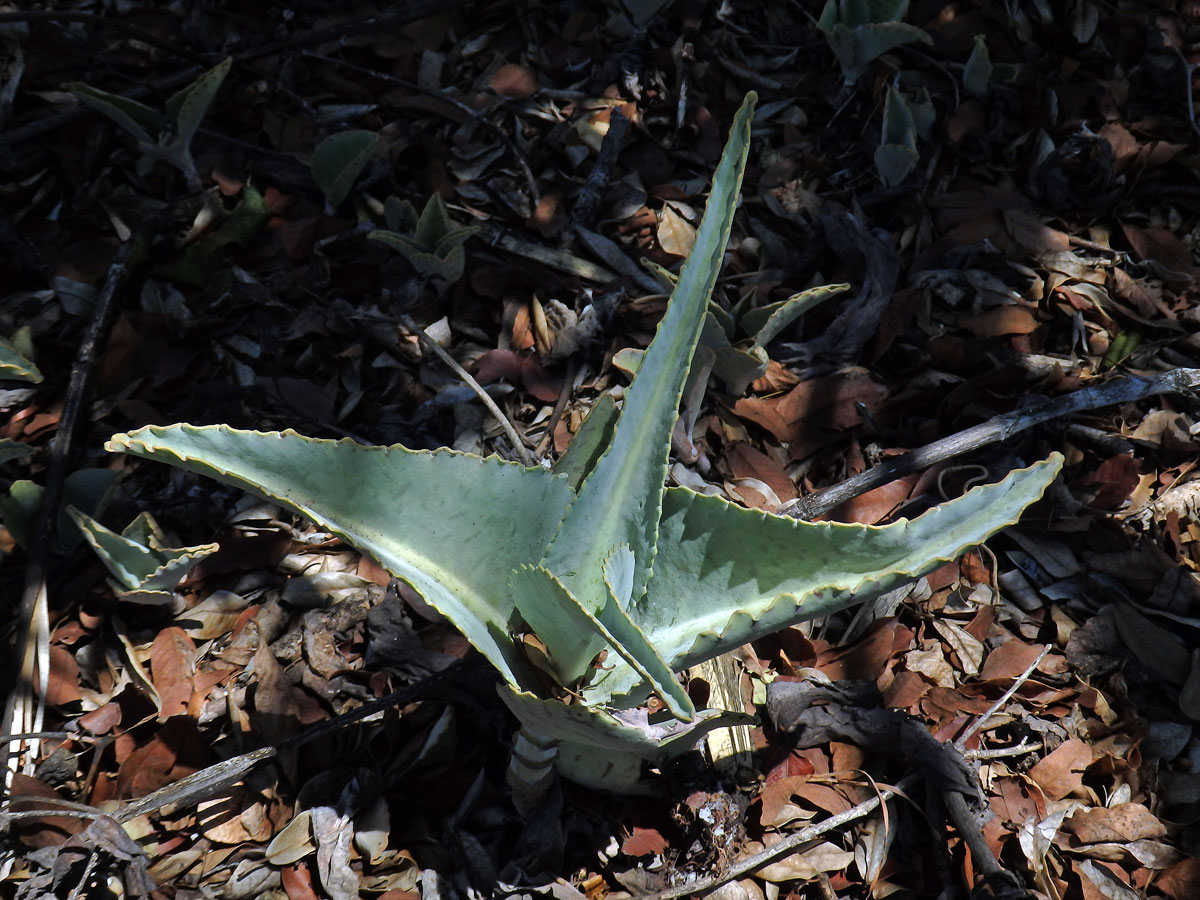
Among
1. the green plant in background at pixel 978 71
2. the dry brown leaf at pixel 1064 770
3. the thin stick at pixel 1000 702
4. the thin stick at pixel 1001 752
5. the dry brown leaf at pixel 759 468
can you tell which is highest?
the green plant in background at pixel 978 71

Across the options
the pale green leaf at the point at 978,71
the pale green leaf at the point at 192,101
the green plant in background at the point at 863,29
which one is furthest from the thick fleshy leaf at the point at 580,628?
the pale green leaf at the point at 978,71

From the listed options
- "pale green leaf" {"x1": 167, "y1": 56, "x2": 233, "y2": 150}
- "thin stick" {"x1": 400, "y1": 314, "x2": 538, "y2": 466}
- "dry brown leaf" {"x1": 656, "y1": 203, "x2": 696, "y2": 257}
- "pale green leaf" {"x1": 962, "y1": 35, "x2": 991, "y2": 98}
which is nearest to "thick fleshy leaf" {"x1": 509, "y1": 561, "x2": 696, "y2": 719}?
"thin stick" {"x1": 400, "y1": 314, "x2": 538, "y2": 466}

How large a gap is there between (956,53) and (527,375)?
1.30 m

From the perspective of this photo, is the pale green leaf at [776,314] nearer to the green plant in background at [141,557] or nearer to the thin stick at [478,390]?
the thin stick at [478,390]

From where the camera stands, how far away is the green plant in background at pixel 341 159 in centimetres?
177

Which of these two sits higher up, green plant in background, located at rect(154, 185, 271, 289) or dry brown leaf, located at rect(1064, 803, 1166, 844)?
green plant in background, located at rect(154, 185, 271, 289)

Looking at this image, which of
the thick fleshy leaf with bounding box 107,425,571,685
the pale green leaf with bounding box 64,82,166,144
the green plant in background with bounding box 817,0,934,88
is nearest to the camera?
the thick fleshy leaf with bounding box 107,425,571,685

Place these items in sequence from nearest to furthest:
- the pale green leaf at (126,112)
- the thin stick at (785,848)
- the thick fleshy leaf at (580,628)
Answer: the thick fleshy leaf at (580,628) → the thin stick at (785,848) → the pale green leaf at (126,112)

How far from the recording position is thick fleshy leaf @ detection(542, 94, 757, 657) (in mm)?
913

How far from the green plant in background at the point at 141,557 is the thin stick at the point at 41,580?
76 millimetres

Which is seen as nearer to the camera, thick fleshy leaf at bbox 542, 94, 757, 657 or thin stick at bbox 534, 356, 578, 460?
thick fleshy leaf at bbox 542, 94, 757, 657

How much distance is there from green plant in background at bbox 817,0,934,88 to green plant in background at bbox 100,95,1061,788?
45.3 inches

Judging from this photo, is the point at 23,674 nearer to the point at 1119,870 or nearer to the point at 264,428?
the point at 264,428

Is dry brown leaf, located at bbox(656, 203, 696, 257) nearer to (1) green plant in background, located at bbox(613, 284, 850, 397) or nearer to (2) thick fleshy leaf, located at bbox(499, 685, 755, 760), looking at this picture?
(1) green plant in background, located at bbox(613, 284, 850, 397)
